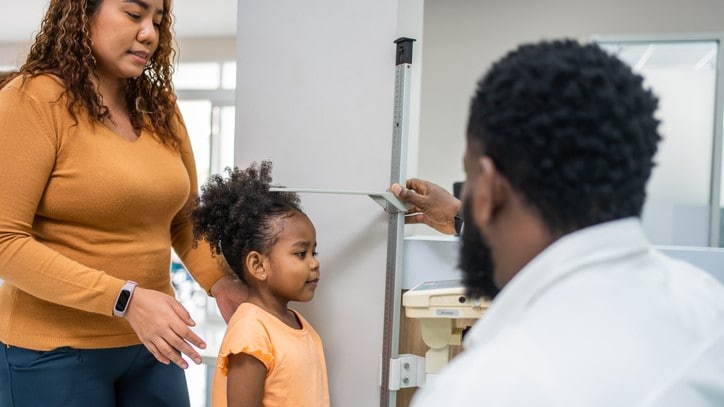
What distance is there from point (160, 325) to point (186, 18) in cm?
500

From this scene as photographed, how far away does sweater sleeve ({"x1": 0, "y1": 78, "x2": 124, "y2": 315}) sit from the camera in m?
1.17

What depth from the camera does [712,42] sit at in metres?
4.12

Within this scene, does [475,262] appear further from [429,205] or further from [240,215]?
[240,215]

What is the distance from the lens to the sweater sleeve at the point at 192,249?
5.20 ft

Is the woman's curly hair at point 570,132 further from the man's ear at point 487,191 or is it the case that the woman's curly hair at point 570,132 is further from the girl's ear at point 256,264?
the girl's ear at point 256,264

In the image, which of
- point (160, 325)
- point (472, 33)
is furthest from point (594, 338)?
point (472, 33)

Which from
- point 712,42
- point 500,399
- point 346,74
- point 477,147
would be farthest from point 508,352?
point 712,42

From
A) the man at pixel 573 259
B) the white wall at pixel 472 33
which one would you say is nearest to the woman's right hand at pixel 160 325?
the man at pixel 573 259

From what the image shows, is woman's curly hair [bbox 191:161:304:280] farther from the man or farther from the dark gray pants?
the man

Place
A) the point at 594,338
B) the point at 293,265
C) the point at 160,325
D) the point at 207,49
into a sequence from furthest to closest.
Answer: the point at 207,49
the point at 293,265
the point at 160,325
the point at 594,338

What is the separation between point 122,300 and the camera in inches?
47.6

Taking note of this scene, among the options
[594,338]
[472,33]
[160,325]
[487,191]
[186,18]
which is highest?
[186,18]

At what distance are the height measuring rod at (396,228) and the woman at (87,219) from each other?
0.49 metres

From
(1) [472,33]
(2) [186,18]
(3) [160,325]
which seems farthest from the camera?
(2) [186,18]
